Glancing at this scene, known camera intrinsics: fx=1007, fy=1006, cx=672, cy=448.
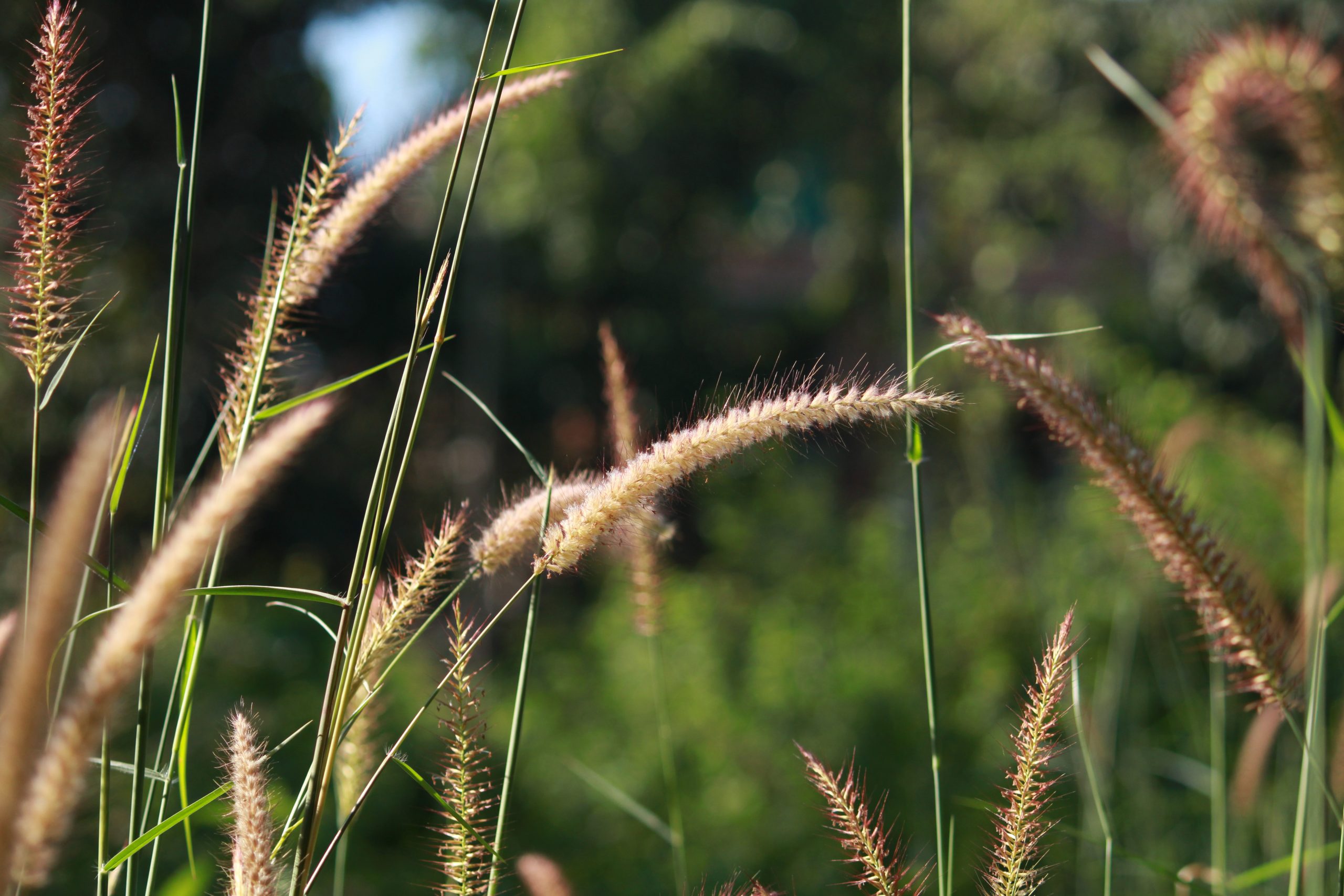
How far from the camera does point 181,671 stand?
3.24ft

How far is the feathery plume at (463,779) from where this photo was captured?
87 centimetres

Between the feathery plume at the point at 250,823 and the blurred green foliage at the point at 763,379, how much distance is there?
62mm

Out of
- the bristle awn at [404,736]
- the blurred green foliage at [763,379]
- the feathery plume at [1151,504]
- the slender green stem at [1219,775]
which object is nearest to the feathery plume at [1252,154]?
the blurred green foliage at [763,379]

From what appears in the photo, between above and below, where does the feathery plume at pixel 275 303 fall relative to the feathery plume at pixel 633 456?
above

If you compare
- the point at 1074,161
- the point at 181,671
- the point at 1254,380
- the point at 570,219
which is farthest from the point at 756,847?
the point at 1074,161

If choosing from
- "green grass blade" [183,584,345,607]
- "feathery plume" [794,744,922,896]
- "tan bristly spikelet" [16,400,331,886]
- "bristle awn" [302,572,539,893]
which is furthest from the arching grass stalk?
"tan bristly spikelet" [16,400,331,886]

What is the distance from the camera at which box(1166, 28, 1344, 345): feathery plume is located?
119 cm

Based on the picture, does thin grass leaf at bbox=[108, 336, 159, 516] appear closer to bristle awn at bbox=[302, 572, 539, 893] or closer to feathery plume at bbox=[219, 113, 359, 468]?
feathery plume at bbox=[219, 113, 359, 468]

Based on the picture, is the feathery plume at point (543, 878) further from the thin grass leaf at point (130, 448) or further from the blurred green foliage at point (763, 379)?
the thin grass leaf at point (130, 448)

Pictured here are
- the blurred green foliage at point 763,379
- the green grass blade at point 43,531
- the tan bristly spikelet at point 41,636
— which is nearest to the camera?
the tan bristly spikelet at point 41,636

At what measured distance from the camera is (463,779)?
0.87 m

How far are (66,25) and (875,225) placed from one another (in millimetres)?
12008

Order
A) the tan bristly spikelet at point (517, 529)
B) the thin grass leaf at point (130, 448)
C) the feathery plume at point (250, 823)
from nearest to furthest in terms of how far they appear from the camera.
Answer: the feathery plume at point (250, 823) < the thin grass leaf at point (130, 448) < the tan bristly spikelet at point (517, 529)

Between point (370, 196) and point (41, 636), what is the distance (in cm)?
82
